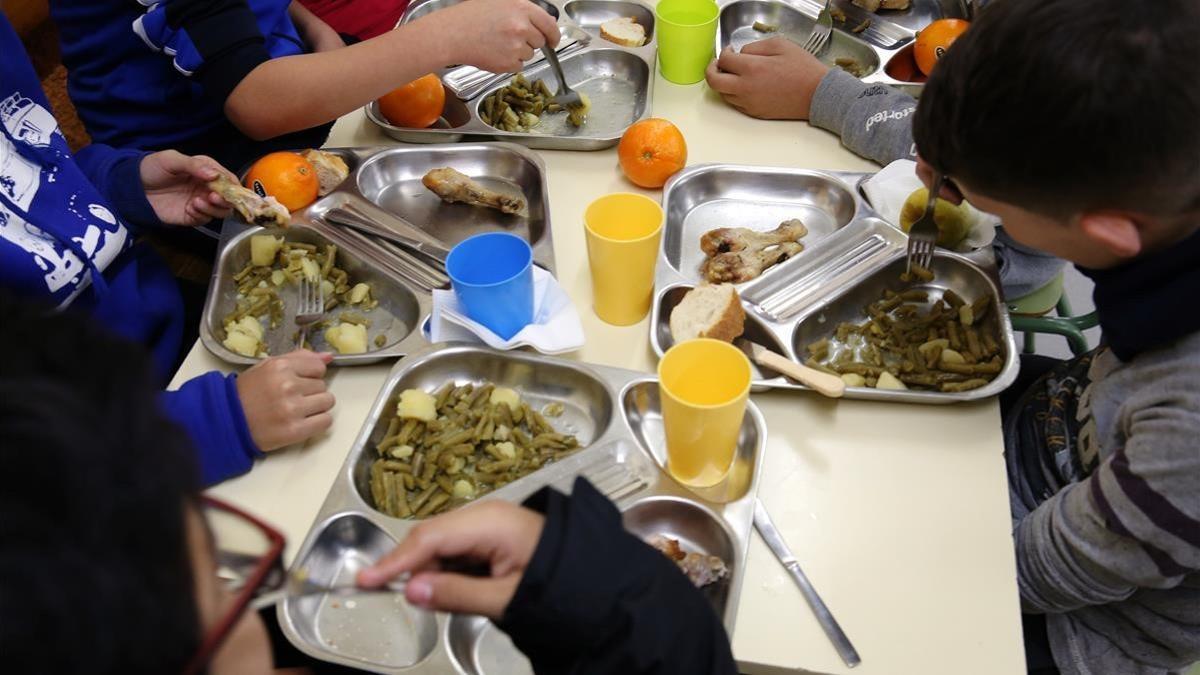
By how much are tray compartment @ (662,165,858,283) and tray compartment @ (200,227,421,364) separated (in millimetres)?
483

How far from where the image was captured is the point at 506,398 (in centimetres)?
116

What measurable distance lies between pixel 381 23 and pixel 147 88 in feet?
2.14

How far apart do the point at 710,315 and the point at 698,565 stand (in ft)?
1.28

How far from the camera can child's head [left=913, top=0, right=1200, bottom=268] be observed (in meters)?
0.82

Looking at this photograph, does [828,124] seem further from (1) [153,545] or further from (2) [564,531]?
(1) [153,545]

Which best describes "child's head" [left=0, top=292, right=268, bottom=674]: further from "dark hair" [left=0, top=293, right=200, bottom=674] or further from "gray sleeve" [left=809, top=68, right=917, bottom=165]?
"gray sleeve" [left=809, top=68, right=917, bottom=165]

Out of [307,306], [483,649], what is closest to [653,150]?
[307,306]

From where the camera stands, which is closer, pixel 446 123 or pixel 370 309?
pixel 370 309

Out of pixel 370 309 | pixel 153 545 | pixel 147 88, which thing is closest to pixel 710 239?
pixel 370 309

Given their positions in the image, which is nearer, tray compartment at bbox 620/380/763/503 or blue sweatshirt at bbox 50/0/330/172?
tray compartment at bbox 620/380/763/503

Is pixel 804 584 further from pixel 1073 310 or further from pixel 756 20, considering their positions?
pixel 1073 310

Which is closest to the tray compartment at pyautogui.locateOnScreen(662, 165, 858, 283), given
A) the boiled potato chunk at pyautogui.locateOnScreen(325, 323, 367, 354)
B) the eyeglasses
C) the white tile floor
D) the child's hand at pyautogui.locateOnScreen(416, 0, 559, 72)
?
the child's hand at pyautogui.locateOnScreen(416, 0, 559, 72)

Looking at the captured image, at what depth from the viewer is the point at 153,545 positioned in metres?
0.44

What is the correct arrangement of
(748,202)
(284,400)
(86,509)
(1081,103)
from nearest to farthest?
1. (86,509)
2. (1081,103)
3. (284,400)
4. (748,202)
